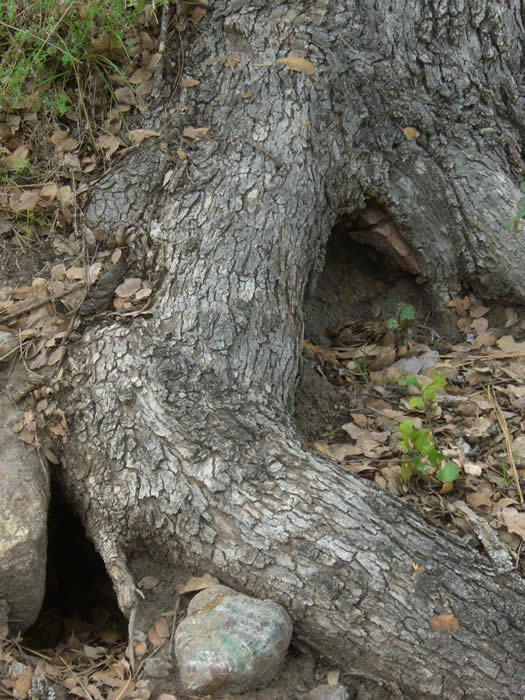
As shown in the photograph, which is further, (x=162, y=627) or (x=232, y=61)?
(x=232, y=61)

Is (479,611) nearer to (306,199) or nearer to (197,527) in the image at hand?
(197,527)

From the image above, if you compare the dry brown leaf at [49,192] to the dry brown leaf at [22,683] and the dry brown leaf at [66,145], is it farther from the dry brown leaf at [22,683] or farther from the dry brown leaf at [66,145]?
the dry brown leaf at [22,683]

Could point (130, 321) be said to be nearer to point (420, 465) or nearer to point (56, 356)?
point (56, 356)

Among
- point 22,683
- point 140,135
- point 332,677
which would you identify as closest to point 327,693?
point 332,677

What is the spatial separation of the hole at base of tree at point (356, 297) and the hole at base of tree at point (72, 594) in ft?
4.75

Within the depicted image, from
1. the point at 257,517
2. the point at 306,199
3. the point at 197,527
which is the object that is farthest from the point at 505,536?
the point at 306,199

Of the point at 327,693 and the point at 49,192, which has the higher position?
the point at 49,192

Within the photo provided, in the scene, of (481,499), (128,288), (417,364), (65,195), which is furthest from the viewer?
(417,364)

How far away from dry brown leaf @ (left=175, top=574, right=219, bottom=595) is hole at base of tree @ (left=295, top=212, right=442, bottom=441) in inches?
50.4

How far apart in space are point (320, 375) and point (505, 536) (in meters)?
1.24

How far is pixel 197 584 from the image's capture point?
2.59 metres

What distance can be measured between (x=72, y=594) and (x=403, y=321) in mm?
2249

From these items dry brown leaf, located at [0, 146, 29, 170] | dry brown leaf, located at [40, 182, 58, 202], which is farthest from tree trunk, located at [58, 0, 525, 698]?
dry brown leaf, located at [0, 146, 29, 170]

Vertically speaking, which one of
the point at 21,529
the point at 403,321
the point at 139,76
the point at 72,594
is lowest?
the point at 72,594
